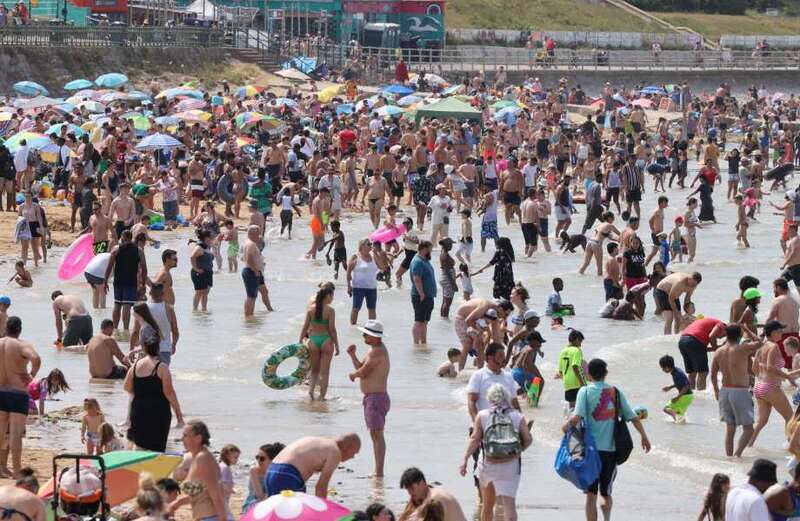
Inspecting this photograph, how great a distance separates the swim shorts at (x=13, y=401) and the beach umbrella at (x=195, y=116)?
24.7 m

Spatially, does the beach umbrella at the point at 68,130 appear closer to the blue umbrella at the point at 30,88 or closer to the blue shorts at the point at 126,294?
the blue umbrella at the point at 30,88

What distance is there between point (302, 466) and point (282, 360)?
5.13 meters

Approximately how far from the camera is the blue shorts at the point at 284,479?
935 centimetres

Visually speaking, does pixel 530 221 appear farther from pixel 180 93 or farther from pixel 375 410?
pixel 180 93

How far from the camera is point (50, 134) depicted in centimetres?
3019

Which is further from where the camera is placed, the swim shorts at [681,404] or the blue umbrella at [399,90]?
the blue umbrella at [399,90]

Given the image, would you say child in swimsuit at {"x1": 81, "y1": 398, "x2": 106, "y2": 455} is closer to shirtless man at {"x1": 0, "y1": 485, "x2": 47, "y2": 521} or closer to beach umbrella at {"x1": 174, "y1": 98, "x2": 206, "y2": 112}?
shirtless man at {"x1": 0, "y1": 485, "x2": 47, "y2": 521}

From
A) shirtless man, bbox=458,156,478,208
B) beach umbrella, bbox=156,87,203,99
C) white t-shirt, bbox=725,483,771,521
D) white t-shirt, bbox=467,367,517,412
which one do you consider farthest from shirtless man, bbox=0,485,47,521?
beach umbrella, bbox=156,87,203,99

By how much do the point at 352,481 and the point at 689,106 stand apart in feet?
139

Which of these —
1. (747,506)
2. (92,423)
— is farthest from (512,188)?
(747,506)

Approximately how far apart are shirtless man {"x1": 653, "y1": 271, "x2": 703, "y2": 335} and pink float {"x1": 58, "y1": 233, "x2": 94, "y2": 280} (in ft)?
21.1

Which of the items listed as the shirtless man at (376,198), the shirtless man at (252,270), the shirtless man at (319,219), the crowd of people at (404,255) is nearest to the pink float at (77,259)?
the crowd of people at (404,255)

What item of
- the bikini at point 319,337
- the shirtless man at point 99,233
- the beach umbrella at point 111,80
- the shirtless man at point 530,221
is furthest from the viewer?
the beach umbrella at point 111,80

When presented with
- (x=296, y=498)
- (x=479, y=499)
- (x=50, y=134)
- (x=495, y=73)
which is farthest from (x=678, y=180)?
(x=296, y=498)
